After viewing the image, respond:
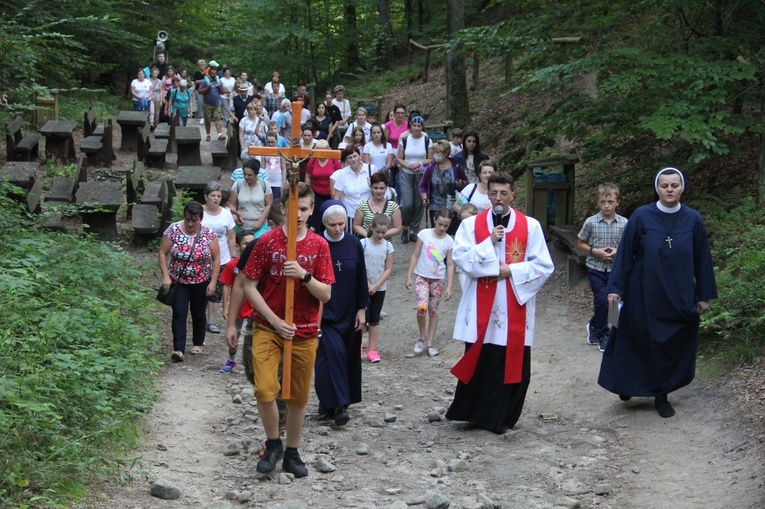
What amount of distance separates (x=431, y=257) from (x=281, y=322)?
4.70 m

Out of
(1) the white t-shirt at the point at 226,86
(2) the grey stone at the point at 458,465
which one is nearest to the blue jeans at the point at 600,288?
(2) the grey stone at the point at 458,465

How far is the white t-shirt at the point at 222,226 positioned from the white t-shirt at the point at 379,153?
15.2ft

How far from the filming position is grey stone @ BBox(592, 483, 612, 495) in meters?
6.59

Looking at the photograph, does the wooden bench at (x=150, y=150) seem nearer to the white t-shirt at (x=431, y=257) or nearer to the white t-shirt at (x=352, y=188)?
the white t-shirt at (x=352, y=188)

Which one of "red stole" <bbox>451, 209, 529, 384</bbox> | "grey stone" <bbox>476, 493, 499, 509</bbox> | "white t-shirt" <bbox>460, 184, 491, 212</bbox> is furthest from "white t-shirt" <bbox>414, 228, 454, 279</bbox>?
"grey stone" <bbox>476, 493, 499, 509</bbox>

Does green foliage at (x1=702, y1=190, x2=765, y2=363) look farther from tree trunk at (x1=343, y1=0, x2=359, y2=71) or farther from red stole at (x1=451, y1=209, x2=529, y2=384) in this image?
tree trunk at (x1=343, y1=0, x2=359, y2=71)

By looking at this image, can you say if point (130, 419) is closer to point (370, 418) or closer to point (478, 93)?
point (370, 418)

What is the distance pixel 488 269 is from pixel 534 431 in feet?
4.55

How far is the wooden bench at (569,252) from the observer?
1216 cm

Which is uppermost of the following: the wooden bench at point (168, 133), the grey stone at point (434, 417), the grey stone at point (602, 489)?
the wooden bench at point (168, 133)

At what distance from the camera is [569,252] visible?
41.7ft

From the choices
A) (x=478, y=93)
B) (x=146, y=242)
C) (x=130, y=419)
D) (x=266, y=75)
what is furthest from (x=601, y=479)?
(x=266, y=75)

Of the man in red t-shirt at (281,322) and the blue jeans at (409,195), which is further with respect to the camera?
the blue jeans at (409,195)

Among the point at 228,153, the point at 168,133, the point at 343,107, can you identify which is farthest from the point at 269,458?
the point at 168,133
